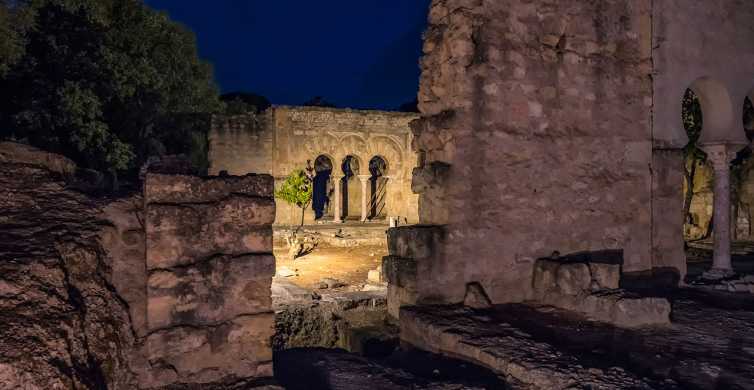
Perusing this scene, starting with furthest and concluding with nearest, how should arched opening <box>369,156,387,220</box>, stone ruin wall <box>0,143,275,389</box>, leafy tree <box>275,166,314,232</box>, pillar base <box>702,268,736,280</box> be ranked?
arched opening <box>369,156,387,220</box>, leafy tree <box>275,166,314,232</box>, pillar base <box>702,268,736,280</box>, stone ruin wall <box>0,143,275,389</box>

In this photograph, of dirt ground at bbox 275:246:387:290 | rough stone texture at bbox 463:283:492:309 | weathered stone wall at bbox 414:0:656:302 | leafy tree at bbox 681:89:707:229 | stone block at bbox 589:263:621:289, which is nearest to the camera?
stone block at bbox 589:263:621:289

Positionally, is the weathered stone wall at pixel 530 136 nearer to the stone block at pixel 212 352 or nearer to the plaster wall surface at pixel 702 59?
the plaster wall surface at pixel 702 59

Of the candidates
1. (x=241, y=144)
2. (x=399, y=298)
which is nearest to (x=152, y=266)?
(x=399, y=298)

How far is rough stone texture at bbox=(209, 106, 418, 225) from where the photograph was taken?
19344 millimetres

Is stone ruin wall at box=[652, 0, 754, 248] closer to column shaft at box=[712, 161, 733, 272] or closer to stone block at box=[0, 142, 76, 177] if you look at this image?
column shaft at box=[712, 161, 733, 272]

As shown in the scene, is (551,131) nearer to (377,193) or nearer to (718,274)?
(718,274)

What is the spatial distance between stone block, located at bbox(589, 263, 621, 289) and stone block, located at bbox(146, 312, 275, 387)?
318cm

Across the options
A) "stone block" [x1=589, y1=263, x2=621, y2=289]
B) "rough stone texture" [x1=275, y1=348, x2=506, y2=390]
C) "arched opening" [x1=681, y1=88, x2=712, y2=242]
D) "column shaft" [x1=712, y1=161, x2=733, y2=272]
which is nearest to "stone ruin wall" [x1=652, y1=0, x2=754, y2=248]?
"column shaft" [x1=712, y1=161, x2=733, y2=272]

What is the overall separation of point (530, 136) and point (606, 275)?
157 centimetres

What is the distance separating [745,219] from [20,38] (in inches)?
773

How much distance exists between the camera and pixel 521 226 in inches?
201

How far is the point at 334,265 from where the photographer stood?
42.9ft

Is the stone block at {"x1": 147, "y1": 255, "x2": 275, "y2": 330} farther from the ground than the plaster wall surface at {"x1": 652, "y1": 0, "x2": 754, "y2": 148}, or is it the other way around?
the plaster wall surface at {"x1": 652, "y1": 0, "x2": 754, "y2": 148}

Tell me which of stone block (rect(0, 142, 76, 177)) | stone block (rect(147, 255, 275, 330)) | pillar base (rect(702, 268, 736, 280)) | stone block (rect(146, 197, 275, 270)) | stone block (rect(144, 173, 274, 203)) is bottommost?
pillar base (rect(702, 268, 736, 280))
